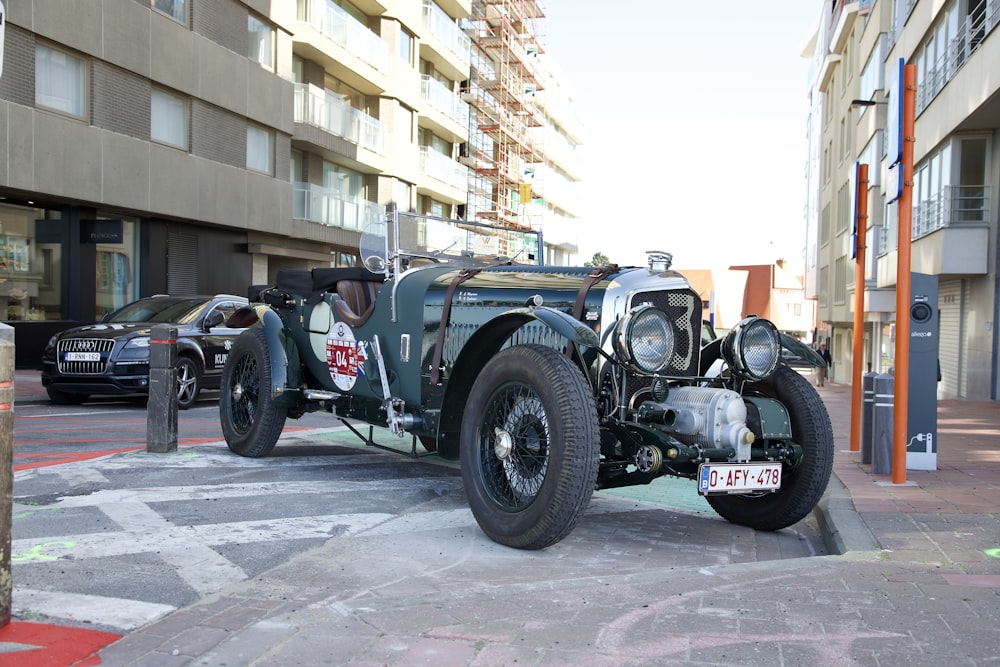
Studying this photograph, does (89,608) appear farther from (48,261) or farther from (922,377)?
(48,261)

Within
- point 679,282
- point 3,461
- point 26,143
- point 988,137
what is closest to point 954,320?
point 988,137

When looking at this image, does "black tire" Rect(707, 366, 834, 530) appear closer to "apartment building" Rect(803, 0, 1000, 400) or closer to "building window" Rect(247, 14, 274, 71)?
"apartment building" Rect(803, 0, 1000, 400)

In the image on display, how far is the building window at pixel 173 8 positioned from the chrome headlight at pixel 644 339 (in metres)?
18.8

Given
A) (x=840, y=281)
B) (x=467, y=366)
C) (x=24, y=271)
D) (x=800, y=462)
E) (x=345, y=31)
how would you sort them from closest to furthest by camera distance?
(x=800, y=462)
(x=467, y=366)
(x=24, y=271)
(x=345, y=31)
(x=840, y=281)

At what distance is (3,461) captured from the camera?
3.39 metres

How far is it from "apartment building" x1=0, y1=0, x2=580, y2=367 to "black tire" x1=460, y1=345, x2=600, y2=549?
14.3 meters

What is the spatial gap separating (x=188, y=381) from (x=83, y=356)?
1.31 metres

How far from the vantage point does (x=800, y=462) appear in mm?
5344

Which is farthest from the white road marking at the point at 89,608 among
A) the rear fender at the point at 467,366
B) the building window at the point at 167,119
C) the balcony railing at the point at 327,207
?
the balcony railing at the point at 327,207

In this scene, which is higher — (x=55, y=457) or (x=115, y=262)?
(x=115, y=262)

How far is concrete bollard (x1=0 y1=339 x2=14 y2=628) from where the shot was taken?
337 cm

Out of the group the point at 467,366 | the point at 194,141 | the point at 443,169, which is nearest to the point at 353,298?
the point at 467,366

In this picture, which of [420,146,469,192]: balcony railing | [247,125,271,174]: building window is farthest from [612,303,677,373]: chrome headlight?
[420,146,469,192]: balcony railing

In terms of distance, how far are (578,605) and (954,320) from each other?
1975cm
